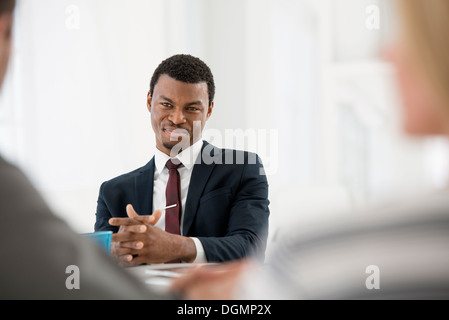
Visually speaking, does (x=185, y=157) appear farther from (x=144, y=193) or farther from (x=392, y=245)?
(x=392, y=245)

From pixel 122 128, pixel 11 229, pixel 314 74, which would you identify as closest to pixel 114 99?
pixel 122 128

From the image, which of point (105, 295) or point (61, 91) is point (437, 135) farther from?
point (61, 91)

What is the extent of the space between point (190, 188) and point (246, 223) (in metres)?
0.21

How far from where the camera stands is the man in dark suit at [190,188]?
54.3 inches

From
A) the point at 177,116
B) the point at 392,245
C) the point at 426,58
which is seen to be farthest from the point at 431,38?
the point at 177,116

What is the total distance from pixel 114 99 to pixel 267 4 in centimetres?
153

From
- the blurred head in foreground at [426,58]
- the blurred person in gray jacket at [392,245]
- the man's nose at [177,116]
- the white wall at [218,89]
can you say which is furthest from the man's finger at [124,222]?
the white wall at [218,89]

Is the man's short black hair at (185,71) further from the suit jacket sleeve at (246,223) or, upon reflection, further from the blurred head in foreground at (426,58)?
the blurred head in foreground at (426,58)

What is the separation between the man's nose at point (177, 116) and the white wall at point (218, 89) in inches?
31.7

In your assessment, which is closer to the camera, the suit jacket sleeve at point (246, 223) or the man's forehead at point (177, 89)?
the suit jacket sleeve at point (246, 223)

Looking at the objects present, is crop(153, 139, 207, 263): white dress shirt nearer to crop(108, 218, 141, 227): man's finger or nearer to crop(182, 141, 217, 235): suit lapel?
crop(182, 141, 217, 235): suit lapel

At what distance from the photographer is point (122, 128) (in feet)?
11.1

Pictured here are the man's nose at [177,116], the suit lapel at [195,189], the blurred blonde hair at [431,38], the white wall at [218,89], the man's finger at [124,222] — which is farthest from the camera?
the white wall at [218,89]

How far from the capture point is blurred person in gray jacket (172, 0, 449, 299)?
1.48ft
